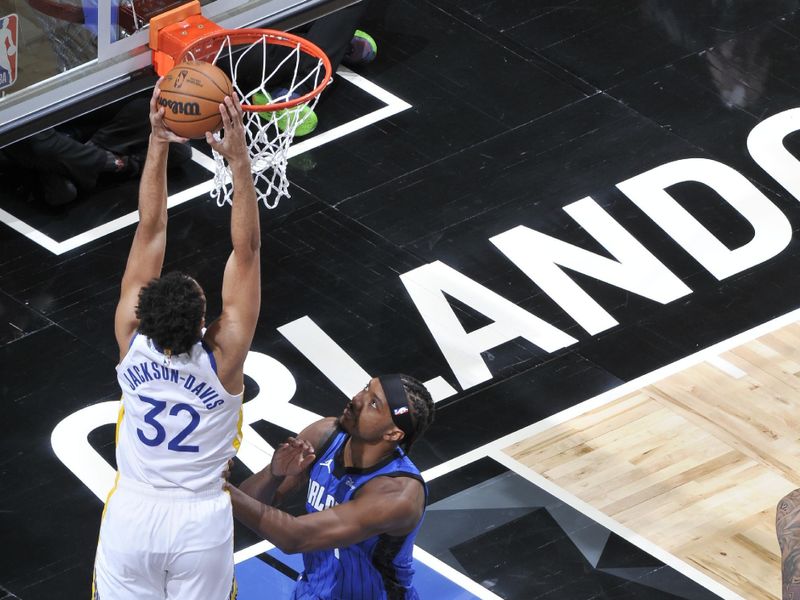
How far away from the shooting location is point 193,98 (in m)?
6.65

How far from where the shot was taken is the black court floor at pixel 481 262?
8336mm

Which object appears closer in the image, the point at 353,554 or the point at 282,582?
the point at 353,554

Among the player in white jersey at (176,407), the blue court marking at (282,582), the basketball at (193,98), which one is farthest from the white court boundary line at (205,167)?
the player in white jersey at (176,407)

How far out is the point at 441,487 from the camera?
855 centimetres

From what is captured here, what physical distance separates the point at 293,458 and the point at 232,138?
4.28ft

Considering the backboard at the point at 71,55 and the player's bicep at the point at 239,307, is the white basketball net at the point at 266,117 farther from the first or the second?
the player's bicep at the point at 239,307

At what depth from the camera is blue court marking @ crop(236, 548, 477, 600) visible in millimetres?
7945

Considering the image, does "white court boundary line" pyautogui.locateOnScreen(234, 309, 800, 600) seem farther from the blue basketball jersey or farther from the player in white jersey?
the player in white jersey

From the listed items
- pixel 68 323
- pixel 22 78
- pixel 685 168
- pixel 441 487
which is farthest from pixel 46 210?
pixel 685 168

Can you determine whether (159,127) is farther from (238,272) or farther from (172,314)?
(172,314)

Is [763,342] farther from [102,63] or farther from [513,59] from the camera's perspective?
[102,63]

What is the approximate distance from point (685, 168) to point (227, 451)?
5414 millimetres

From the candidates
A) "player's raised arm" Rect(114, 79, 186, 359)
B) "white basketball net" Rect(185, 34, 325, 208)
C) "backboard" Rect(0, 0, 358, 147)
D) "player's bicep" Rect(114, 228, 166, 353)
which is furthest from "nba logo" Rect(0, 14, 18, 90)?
"player's bicep" Rect(114, 228, 166, 353)

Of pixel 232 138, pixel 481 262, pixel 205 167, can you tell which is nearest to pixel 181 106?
pixel 232 138
